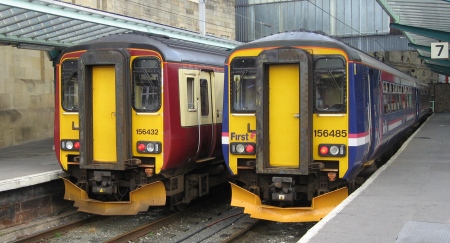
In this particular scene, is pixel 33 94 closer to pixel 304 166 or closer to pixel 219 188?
pixel 219 188

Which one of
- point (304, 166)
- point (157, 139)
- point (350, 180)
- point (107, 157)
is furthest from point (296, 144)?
point (107, 157)

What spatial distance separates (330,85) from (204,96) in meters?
3.04

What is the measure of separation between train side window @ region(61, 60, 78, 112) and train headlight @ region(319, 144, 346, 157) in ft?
14.8

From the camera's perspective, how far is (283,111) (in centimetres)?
892

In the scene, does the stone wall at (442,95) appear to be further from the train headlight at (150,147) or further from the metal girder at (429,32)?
the train headlight at (150,147)

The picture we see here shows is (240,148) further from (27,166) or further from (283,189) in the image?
(27,166)

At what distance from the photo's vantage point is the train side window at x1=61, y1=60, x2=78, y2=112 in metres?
10.2

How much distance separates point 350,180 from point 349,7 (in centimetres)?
3246

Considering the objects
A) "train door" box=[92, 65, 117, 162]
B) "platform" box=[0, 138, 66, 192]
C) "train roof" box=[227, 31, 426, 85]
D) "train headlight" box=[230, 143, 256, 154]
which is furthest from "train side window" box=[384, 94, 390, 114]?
"platform" box=[0, 138, 66, 192]

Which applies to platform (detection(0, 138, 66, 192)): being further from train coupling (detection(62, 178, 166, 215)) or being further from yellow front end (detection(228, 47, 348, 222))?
yellow front end (detection(228, 47, 348, 222))

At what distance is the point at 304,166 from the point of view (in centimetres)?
860

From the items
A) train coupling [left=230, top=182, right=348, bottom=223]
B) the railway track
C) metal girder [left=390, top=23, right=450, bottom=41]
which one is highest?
metal girder [left=390, top=23, right=450, bottom=41]

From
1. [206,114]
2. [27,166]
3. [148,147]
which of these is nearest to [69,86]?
[148,147]

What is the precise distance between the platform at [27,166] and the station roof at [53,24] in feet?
9.13
